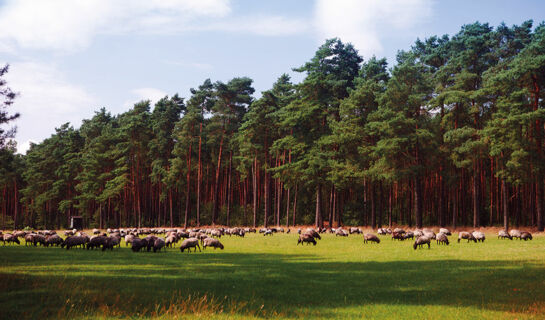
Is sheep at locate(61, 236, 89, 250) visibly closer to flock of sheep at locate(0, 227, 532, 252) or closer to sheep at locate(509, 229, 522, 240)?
flock of sheep at locate(0, 227, 532, 252)

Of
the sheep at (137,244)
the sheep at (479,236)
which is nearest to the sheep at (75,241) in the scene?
the sheep at (137,244)

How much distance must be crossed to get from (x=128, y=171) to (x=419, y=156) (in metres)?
54.4

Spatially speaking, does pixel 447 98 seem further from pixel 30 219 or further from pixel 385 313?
pixel 30 219

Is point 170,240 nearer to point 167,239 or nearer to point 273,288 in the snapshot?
point 167,239

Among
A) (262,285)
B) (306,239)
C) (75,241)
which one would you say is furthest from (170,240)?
(262,285)

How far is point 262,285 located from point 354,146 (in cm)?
4039

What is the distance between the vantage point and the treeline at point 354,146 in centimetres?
4197

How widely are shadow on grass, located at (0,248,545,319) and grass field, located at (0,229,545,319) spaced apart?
0.10ft

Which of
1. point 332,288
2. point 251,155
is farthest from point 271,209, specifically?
point 332,288

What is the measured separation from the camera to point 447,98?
43719 mm

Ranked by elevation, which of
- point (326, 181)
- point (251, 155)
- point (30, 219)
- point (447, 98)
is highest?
point (447, 98)

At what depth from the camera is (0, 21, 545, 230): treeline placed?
4197cm

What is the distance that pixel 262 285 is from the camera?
540 inches

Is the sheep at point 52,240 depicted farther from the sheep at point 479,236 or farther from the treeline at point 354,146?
the sheep at point 479,236
